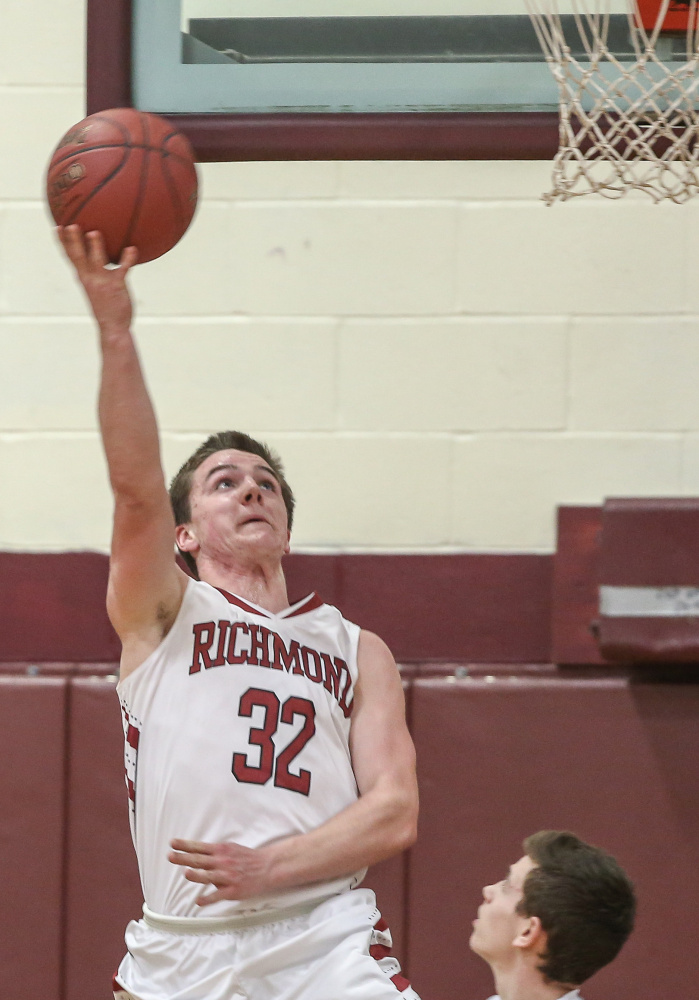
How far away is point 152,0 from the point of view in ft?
10.0

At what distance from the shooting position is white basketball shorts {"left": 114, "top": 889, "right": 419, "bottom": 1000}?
2432mm

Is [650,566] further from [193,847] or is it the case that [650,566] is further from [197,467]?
[193,847]

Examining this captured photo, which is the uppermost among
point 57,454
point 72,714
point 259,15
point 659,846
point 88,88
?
point 259,15

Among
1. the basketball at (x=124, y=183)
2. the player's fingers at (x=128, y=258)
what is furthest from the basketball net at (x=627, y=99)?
the player's fingers at (x=128, y=258)

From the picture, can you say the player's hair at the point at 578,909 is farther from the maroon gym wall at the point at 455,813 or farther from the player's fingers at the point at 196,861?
the maroon gym wall at the point at 455,813

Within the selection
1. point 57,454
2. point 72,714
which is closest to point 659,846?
point 72,714

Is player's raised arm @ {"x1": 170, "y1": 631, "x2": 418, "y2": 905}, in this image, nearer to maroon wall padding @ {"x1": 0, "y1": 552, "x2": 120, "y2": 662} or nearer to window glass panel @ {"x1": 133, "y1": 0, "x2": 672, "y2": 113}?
maroon wall padding @ {"x1": 0, "y1": 552, "x2": 120, "y2": 662}

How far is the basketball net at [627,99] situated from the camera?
2.87m

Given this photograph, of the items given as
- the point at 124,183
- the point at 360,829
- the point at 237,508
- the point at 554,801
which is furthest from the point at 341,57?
the point at 554,801

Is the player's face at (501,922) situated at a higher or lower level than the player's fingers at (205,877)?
lower

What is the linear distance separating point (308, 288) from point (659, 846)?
187 cm

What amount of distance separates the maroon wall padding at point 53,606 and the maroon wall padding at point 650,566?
4.72ft

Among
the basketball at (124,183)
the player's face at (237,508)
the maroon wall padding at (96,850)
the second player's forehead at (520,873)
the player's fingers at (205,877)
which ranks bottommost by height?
the maroon wall padding at (96,850)

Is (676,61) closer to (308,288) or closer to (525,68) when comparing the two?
(525,68)
